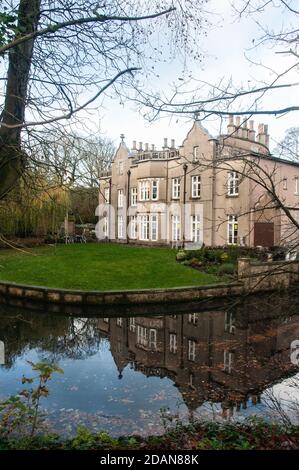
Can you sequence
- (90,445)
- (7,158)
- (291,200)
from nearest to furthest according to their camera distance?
1. (7,158)
2. (90,445)
3. (291,200)

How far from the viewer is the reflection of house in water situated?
8.23m

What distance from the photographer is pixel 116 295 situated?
1609 cm

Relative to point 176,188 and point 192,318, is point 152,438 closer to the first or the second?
point 192,318

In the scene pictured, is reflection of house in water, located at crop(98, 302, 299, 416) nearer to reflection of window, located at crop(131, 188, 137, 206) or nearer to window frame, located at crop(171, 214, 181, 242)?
window frame, located at crop(171, 214, 181, 242)

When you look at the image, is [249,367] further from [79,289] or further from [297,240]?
[79,289]

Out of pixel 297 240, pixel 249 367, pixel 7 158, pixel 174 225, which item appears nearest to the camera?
pixel 7 158

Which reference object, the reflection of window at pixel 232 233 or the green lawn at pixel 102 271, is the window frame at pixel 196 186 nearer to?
the reflection of window at pixel 232 233

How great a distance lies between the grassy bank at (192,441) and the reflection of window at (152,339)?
5.88 m

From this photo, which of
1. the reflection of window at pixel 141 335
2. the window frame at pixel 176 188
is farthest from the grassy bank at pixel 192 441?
the window frame at pixel 176 188

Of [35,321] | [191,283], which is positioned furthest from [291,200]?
[35,321]

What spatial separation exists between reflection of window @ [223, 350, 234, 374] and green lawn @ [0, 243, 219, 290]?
7.22 m

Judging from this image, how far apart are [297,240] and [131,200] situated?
3058 cm
